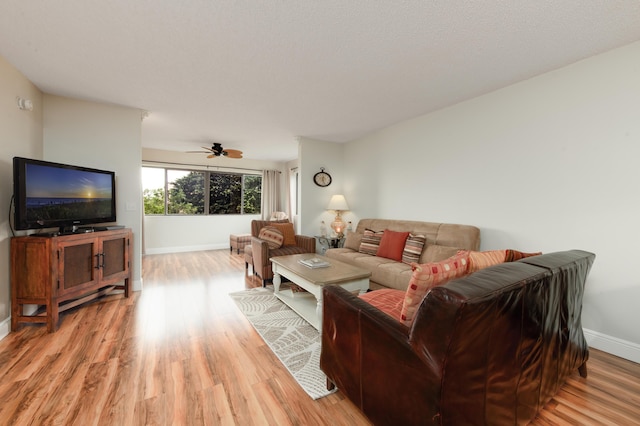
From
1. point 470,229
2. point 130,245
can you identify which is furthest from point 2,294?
point 470,229

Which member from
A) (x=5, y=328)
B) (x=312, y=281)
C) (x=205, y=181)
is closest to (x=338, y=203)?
(x=312, y=281)

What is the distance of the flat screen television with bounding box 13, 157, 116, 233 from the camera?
2201 mm

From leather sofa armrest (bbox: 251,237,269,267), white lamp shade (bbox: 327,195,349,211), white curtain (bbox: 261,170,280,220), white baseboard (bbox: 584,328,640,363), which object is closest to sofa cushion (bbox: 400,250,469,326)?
white baseboard (bbox: 584,328,640,363)

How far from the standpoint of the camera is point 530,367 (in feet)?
4.02

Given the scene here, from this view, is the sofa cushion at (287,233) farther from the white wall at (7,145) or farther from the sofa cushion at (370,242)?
the white wall at (7,145)

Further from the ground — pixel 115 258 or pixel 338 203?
pixel 338 203

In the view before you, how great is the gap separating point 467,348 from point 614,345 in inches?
86.4

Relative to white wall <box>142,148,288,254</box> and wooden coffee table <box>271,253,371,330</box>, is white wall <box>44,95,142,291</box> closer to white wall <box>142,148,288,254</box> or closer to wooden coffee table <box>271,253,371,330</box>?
wooden coffee table <box>271,253,371,330</box>

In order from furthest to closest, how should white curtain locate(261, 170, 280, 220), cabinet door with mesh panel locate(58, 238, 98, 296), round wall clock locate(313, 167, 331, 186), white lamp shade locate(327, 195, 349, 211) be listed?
1. white curtain locate(261, 170, 280, 220)
2. round wall clock locate(313, 167, 331, 186)
3. white lamp shade locate(327, 195, 349, 211)
4. cabinet door with mesh panel locate(58, 238, 98, 296)

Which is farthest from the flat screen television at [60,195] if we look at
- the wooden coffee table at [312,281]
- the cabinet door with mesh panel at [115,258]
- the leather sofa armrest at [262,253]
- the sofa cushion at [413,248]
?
the sofa cushion at [413,248]

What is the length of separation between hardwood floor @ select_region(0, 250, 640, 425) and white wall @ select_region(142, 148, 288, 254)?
3.48 metres

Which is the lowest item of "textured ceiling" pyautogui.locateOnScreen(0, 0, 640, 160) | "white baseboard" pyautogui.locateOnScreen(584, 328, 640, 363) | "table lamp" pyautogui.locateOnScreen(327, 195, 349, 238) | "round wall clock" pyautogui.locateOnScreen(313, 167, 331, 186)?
"white baseboard" pyautogui.locateOnScreen(584, 328, 640, 363)

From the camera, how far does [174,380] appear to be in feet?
5.49

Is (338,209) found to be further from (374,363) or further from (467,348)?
(467,348)
